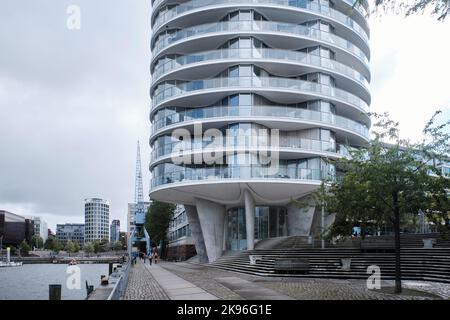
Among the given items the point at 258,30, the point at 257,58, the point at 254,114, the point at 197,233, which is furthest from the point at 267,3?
the point at 197,233

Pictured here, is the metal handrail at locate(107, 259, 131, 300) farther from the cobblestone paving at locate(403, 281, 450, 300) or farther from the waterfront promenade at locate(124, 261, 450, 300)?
the cobblestone paving at locate(403, 281, 450, 300)

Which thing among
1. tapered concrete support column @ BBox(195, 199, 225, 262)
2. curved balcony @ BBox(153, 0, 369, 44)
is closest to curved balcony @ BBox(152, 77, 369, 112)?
curved balcony @ BBox(153, 0, 369, 44)

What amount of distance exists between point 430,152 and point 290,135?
2401 centimetres

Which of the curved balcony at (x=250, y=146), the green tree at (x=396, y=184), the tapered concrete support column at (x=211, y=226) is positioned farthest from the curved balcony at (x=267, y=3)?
the green tree at (x=396, y=184)

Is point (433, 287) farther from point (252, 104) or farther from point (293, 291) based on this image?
point (252, 104)

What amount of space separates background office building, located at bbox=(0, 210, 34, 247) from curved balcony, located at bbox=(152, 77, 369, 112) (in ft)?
409

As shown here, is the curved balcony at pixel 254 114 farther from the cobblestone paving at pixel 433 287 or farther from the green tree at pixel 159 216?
the green tree at pixel 159 216

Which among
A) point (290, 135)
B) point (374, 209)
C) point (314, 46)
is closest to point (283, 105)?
point (290, 135)

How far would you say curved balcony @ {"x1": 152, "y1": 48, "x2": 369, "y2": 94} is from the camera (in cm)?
Answer: 3800

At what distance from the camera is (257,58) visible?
3778 centimetres

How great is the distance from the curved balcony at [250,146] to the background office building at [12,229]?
124552mm

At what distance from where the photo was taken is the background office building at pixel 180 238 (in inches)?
2479
